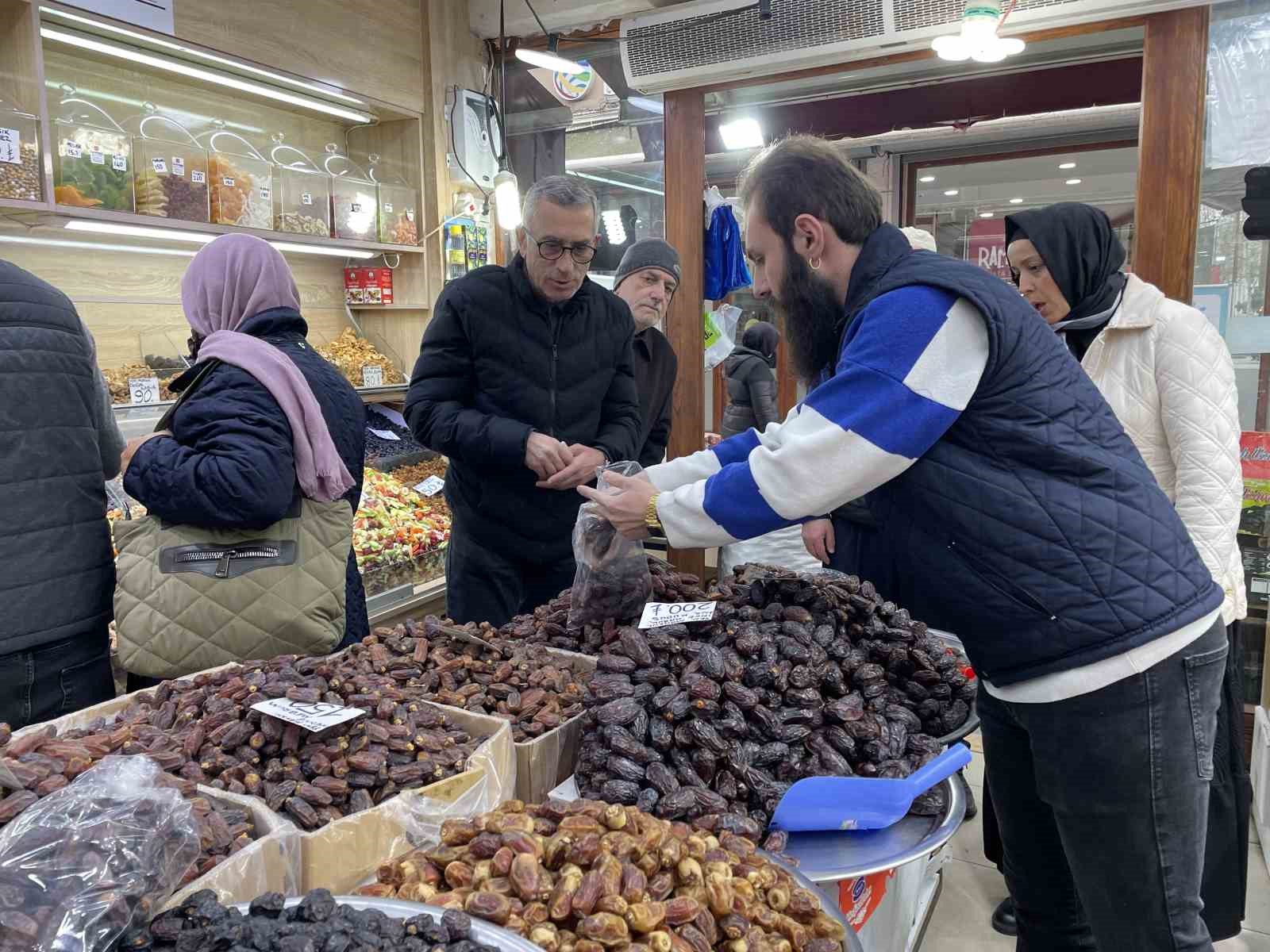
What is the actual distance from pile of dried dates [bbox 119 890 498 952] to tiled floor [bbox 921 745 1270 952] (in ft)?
7.05

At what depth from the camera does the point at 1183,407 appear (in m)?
2.23

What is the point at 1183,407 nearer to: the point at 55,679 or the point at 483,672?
the point at 483,672

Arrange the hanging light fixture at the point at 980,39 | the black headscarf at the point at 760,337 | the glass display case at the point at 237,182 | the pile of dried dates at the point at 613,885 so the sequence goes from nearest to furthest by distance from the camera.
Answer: the pile of dried dates at the point at 613,885
the hanging light fixture at the point at 980,39
the glass display case at the point at 237,182
the black headscarf at the point at 760,337

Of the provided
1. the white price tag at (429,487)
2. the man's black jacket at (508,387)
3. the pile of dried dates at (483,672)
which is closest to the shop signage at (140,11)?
the man's black jacket at (508,387)

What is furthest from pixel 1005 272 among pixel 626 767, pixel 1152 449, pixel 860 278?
pixel 626 767

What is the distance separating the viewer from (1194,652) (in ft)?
5.00

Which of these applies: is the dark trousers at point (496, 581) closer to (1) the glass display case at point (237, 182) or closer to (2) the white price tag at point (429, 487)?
(2) the white price tag at point (429, 487)

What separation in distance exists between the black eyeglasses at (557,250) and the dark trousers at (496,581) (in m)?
0.84

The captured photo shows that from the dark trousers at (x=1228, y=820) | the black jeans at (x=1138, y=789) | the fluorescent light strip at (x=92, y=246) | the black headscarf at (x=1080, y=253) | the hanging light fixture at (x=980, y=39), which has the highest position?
the hanging light fixture at (x=980, y=39)

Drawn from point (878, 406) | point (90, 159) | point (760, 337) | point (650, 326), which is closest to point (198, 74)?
point (90, 159)

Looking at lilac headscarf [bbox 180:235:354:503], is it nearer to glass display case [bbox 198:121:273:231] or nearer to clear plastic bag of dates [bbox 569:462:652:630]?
clear plastic bag of dates [bbox 569:462:652:630]

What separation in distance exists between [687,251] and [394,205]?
1.59 meters

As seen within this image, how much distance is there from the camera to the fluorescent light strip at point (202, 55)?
3.31 m

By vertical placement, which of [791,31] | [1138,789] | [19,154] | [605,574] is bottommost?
[1138,789]
